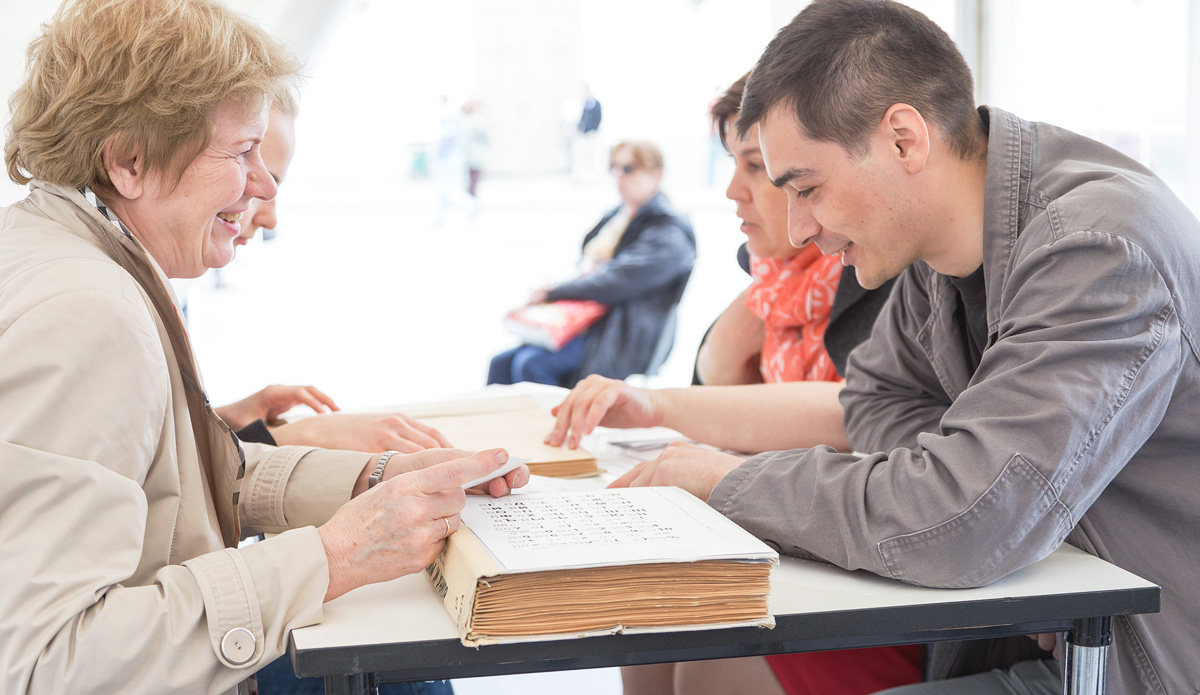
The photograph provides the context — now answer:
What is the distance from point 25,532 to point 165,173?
0.49 metres

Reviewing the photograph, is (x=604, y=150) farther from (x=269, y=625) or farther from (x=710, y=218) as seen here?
(x=269, y=625)

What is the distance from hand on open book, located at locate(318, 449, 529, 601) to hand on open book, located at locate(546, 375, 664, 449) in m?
0.62

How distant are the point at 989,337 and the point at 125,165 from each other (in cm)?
108

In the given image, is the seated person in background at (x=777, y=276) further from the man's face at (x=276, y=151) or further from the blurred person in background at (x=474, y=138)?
the blurred person in background at (x=474, y=138)

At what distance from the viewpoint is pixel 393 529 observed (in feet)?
3.37

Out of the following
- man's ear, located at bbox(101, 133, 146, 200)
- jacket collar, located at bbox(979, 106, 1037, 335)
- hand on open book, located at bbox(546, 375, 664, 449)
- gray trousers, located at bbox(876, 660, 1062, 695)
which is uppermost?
man's ear, located at bbox(101, 133, 146, 200)

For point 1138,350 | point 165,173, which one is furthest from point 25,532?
point 1138,350

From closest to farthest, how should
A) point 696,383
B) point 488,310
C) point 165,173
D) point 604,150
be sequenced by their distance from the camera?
1. point 165,173
2. point 696,383
3. point 488,310
4. point 604,150

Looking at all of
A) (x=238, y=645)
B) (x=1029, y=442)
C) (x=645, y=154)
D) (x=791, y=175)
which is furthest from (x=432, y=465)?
(x=645, y=154)

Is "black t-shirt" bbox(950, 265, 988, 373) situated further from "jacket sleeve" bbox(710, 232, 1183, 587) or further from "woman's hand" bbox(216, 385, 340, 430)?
"woman's hand" bbox(216, 385, 340, 430)

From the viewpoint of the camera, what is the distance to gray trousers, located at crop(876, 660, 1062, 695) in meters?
1.34

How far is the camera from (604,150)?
34.9ft

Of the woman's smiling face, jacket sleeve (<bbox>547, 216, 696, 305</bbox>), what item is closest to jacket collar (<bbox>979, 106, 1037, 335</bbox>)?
the woman's smiling face

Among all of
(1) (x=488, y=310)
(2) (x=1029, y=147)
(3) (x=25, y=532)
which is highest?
(2) (x=1029, y=147)
